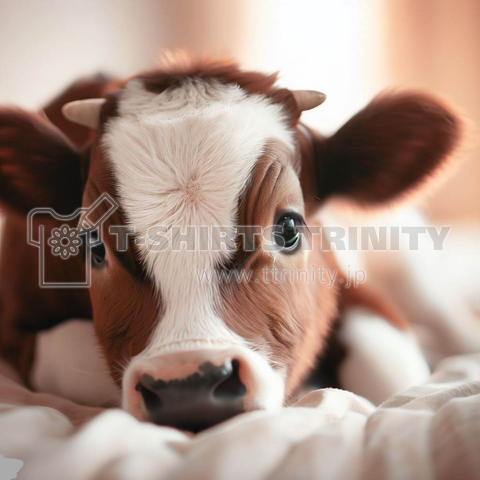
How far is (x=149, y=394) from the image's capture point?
663 millimetres

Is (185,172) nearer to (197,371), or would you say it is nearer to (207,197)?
(207,197)

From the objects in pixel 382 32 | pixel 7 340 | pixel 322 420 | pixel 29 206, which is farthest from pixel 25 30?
pixel 322 420

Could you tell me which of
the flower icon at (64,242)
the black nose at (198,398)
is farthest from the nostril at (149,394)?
the flower icon at (64,242)

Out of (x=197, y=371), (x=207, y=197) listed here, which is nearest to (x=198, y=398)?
(x=197, y=371)

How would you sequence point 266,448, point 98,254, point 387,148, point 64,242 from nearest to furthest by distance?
point 266,448, point 98,254, point 387,148, point 64,242

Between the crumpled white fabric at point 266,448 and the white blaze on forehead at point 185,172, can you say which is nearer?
the crumpled white fabric at point 266,448

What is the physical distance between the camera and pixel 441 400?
607 mm

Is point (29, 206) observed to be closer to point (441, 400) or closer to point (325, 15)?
point (441, 400)

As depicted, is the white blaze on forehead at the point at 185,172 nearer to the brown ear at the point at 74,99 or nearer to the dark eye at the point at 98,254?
the dark eye at the point at 98,254

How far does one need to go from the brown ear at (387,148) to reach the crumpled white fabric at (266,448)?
1.85 ft

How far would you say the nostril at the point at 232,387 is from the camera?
2.09ft

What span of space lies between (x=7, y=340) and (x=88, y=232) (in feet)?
1.45

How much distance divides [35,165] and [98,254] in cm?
27

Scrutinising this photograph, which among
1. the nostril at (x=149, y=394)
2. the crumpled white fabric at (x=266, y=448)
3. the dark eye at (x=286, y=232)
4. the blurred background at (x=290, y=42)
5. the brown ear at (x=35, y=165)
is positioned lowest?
the nostril at (x=149, y=394)
